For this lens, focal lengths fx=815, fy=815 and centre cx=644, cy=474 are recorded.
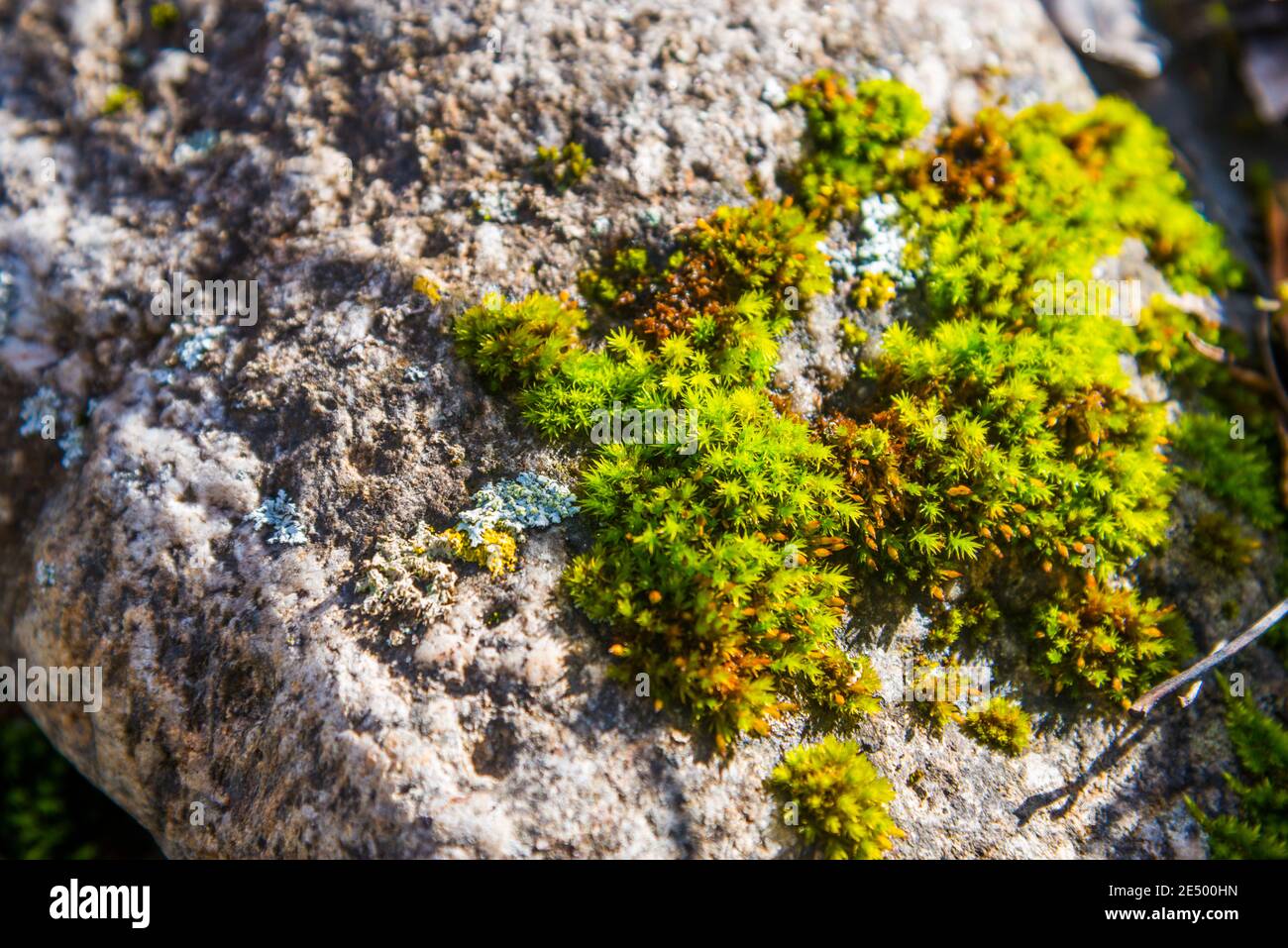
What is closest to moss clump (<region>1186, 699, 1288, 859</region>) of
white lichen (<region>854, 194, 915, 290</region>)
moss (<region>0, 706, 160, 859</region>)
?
white lichen (<region>854, 194, 915, 290</region>)

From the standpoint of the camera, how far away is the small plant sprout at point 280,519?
454cm

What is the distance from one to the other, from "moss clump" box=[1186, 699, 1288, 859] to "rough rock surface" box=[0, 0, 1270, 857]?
12cm

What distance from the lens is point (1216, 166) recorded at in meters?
7.06

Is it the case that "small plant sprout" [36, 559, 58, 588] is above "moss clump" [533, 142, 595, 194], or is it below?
below

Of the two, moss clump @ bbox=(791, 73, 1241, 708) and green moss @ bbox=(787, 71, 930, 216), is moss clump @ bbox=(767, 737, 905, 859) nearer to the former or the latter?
moss clump @ bbox=(791, 73, 1241, 708)

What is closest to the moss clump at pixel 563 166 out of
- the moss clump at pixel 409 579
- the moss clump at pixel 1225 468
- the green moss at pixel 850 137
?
the green moss at pixel 850 137

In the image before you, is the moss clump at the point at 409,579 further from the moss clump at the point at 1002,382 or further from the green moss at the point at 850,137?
the green moss at the point at 850,137

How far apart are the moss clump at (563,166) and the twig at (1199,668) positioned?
4527 millimetres

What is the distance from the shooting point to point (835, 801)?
159 inches

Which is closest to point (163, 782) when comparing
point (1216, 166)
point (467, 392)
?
point (467, 392)

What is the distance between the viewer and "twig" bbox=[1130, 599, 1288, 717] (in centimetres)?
461
